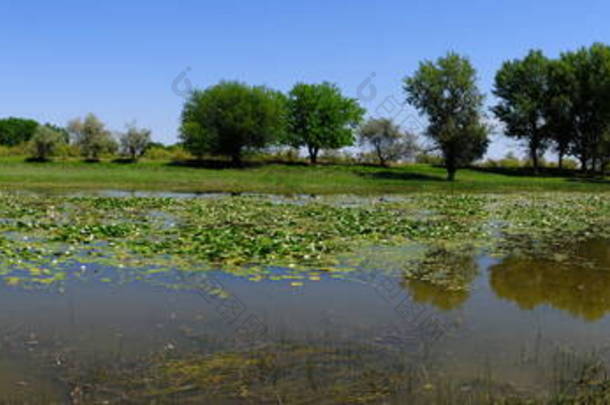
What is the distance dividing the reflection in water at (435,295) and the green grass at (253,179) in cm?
2868

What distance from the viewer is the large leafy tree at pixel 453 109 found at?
185ft

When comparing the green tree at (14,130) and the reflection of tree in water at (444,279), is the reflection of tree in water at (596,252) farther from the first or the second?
the green tree at (14,130)

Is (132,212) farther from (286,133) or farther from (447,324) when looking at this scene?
(286,133)

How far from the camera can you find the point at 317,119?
3135 inches

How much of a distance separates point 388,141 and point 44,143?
40771 mm

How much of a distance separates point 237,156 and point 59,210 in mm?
46138

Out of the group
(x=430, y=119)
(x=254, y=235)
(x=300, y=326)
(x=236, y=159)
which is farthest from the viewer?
(x=236, y=159)

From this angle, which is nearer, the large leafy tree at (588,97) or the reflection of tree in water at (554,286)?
the reflection of tree in water at (554,286)

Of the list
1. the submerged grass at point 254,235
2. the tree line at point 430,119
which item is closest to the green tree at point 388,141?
the tree line at point 430,119

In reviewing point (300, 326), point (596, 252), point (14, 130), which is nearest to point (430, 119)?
point (596, 252)

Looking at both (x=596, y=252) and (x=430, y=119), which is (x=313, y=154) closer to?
(x=430, y=119)

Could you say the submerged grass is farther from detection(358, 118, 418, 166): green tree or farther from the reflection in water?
detection(358, 118, 418, 166): green tree

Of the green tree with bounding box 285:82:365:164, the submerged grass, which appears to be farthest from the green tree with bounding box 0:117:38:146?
the submerged grass

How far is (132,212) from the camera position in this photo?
69.4ft
